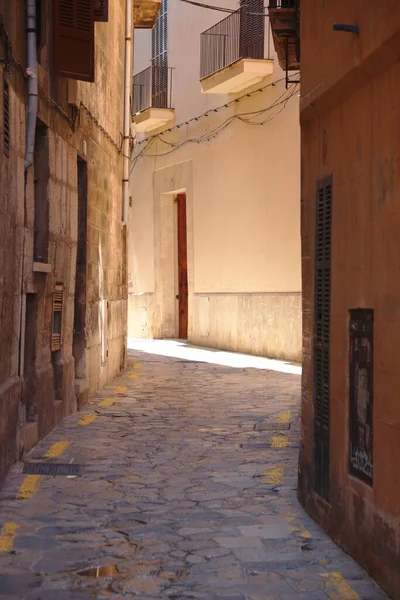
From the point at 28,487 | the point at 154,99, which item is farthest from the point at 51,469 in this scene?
the point at 154,99

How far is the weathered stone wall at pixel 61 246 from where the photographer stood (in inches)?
355

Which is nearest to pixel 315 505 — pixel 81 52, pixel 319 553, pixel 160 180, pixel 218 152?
pixel 319 553

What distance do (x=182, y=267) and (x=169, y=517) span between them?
815 inches

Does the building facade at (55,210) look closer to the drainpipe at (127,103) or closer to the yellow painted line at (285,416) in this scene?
the drainpipe at (127,103)

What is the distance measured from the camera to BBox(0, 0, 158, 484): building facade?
8984 millimetres

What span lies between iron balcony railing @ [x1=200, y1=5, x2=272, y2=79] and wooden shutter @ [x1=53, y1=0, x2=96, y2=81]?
9.24 meters

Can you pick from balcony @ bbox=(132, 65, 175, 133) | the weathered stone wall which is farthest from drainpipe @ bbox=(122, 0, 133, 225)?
balcony @ bbox=(132, 65, 175, 133)

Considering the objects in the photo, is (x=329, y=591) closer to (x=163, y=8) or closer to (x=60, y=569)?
(x=60, y=569)

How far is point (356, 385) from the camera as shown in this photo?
627 cm

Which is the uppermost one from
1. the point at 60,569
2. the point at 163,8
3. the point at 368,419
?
the point at 163,8

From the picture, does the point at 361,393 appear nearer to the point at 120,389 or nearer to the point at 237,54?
the point at 120,389

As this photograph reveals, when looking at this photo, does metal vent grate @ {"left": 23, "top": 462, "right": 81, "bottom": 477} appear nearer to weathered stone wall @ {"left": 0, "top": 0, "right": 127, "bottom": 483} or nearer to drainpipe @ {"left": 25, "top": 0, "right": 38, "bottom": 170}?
weathered stone wall @ {"left": 0, "top": 0, "right": 127, "bottom": 483}

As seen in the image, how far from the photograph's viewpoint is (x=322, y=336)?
23.6 ft

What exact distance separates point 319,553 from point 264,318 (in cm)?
1565
